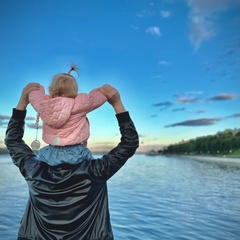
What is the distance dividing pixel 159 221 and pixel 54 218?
743cm

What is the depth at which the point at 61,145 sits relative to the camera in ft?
4.96

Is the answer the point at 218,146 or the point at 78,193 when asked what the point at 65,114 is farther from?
the point at 218,146

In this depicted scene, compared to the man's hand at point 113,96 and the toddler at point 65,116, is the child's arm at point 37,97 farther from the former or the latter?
the man's hand at point 113,96

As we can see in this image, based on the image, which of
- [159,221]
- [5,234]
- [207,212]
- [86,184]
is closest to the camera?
[86,184]

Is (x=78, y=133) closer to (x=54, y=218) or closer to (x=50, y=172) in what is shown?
(x=50, y=172)

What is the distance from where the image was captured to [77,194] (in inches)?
58.2

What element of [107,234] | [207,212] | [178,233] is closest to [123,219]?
[178,233]

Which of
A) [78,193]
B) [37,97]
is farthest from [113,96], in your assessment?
[78,193]

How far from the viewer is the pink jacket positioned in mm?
1460

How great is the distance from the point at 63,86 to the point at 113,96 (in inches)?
9.9

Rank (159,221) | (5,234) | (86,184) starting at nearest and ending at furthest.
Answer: (86,184) → (5,234) → (159,221)

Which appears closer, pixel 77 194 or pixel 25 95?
pixel 77 194

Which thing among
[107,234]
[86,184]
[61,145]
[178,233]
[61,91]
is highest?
[61,91]

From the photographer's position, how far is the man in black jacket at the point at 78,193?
4.83 feet
